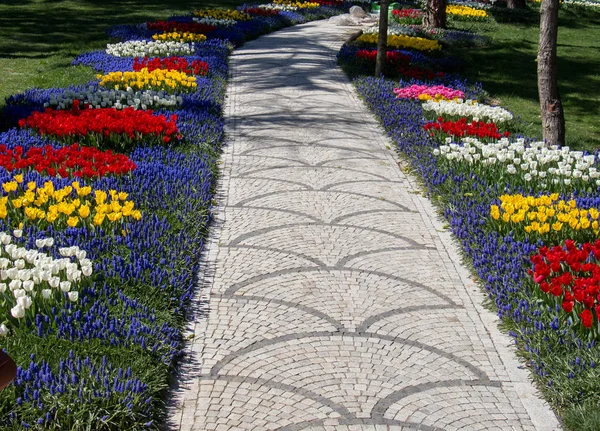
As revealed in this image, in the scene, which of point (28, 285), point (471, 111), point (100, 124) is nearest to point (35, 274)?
point (28, 285)

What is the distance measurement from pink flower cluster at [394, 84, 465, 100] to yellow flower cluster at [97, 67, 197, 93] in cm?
310

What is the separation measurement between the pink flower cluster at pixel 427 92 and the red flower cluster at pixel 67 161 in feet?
17.2

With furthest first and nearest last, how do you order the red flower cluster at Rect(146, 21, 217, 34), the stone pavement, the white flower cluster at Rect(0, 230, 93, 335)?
1. the red flower cluster at Rect(146, 21, 217, 34)
2. the white flower cluster at Rect(0, 230, 93, 335)
3. the stone pavement

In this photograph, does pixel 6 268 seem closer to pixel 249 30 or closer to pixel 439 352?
pixel 439 352

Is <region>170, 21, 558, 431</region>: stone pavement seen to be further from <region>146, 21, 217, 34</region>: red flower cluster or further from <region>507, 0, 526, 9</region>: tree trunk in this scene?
<region>507, 0, 526, 9</region>: tree trunk

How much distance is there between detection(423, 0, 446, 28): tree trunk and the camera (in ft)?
69.9

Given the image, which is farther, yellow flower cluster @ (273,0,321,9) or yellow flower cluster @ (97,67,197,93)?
yellow flower cluster @ (273,0,321,9)

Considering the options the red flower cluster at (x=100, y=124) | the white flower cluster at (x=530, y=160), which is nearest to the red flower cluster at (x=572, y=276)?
the white flower cluster at (x=530, y=160)

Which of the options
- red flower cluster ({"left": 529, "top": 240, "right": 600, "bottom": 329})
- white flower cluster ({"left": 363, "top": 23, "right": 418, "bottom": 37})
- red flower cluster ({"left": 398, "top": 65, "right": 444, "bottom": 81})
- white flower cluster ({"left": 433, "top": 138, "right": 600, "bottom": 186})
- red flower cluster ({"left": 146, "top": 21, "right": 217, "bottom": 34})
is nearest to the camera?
red flower cluster ({"left": 529, "top": 240, "right": 600, "bottom": 329})

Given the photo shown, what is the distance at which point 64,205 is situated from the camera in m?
5.94

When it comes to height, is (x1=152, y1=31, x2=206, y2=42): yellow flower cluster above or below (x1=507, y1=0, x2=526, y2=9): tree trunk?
below

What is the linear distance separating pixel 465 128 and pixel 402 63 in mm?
5358

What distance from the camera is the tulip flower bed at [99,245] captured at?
3906 mm

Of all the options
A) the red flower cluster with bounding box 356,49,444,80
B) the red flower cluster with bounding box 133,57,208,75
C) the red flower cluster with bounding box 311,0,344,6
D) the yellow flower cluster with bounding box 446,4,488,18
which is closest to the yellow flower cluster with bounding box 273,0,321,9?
the red flower cluster with bounding box 311,0,344,6
